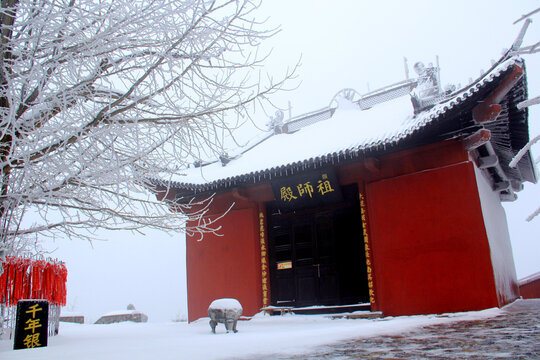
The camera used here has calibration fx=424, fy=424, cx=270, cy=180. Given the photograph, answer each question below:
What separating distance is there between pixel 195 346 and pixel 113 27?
3.05m

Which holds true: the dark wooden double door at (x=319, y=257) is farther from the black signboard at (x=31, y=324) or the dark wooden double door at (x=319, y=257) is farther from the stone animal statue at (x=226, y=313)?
the black signboard at (x=31, y=324)

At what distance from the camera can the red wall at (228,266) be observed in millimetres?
8461

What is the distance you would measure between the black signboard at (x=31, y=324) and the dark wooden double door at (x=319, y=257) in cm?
452

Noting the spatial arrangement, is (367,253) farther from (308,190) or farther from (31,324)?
(31,324)

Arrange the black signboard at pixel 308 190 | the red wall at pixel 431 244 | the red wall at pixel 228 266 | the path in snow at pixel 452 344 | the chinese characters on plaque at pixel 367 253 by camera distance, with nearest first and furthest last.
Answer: the path in snow at pixel 452 344 → the red wall at pixel 431 244 → the chinese characters on plaque at pixel 367 253 → the black signboard at pixel 308 190 → the red wall at pixel 228 266

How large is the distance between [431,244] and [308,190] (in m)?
2.41

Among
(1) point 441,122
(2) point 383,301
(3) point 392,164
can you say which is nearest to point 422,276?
(2) point 383,301

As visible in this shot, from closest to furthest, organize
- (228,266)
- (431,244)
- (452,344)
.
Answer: (452,344)
(431,244)
(228,266)

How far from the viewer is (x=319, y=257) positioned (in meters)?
8.16

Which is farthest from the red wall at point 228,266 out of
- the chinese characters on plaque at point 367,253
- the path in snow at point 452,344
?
the path in snow at point 452,344

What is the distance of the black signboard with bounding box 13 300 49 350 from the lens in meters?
4.70

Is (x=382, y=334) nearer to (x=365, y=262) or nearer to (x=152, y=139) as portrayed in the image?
(x=152, y=139)

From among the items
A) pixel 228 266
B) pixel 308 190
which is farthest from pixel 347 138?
pixel 228 266

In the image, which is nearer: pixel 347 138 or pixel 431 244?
pixel 431 244
